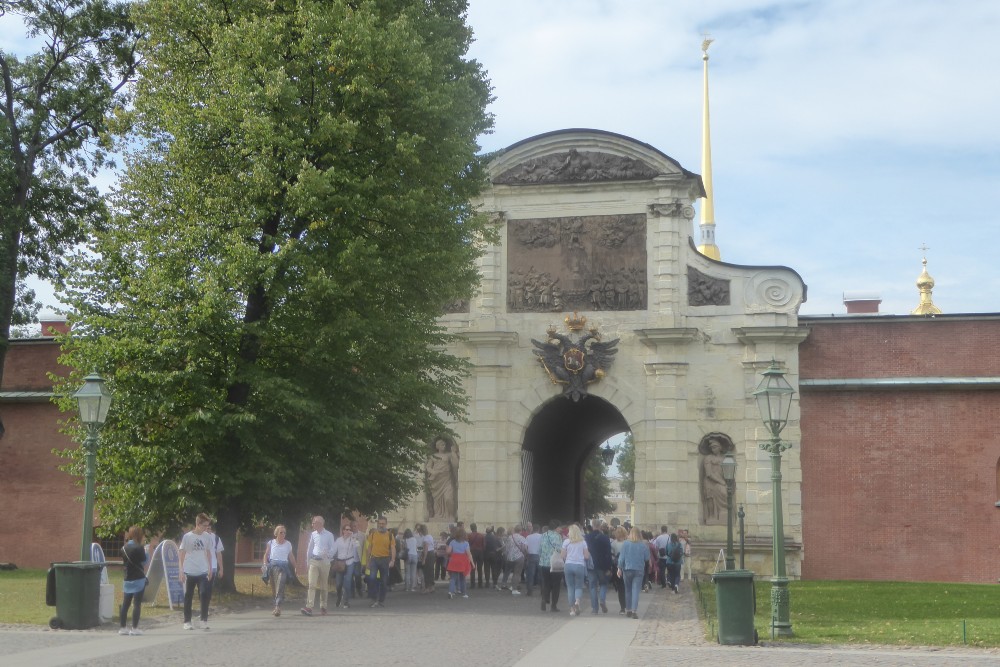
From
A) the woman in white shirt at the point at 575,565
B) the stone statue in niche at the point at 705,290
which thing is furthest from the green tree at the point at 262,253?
the stone statue in niche at the point at 705,290

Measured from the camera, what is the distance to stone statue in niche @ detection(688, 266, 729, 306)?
32.3 m

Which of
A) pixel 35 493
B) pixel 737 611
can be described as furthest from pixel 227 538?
pixel 35 493

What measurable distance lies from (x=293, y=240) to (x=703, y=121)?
71262 mm

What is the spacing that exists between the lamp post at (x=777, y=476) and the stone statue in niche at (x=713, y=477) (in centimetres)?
1361

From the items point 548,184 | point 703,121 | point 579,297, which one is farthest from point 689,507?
Answer: point 703,121

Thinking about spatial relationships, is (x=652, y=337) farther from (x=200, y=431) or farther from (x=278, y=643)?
(x=278, y=643)

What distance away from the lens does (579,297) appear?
32969 millimetres

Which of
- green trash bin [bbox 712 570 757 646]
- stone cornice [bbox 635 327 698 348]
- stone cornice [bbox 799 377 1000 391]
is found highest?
stone cornice [bbox 635 327 698 348]

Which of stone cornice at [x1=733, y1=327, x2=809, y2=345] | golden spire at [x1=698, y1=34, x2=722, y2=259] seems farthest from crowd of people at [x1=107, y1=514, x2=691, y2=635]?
golden spire at [x1=698, y1=34, x2=722, y2=259]

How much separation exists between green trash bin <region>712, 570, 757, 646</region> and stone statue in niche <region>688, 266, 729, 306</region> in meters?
16.9

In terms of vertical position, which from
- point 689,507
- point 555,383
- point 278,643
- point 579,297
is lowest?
point 278,643

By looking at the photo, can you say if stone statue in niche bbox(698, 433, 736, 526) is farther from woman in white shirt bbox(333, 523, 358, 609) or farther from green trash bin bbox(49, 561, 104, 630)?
green trash bin bbox(49, 561, 104, 630)

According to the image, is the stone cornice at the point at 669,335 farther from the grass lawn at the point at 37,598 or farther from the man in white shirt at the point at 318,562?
the man in white shirt at the point at 318,562

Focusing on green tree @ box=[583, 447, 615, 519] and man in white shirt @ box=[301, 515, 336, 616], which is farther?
green tree @ box=[583, 447, 615, 519]
